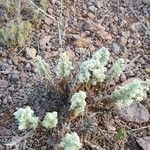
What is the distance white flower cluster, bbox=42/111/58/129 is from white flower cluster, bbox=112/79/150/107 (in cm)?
39

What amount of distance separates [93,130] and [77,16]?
105 centimetres

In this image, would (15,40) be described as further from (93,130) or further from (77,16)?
(93,130)

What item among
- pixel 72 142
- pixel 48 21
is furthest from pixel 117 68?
pixel 48 21

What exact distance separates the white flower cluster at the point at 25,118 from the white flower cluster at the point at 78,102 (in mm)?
208

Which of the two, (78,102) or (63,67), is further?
(63,67)

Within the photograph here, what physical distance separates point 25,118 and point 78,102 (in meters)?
0.28

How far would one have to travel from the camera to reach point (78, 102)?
236 centimetres

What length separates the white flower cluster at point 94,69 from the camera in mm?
2473

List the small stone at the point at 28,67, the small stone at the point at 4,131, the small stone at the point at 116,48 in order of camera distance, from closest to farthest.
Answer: the small stone at the point at 4,131
the small stone at the point at 28,67
the small stone at the point at 116,48

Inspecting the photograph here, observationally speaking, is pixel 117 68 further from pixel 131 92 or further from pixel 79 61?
pixel 79 61

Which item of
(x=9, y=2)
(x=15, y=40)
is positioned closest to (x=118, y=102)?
(x=15, y=40)

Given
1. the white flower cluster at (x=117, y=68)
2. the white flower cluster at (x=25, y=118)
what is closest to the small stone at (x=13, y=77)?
the white flower cluster at (x=25, y=118)

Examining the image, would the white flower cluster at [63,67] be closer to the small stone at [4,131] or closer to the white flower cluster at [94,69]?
the white flower cluster at [94,69]

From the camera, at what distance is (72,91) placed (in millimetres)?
2598
